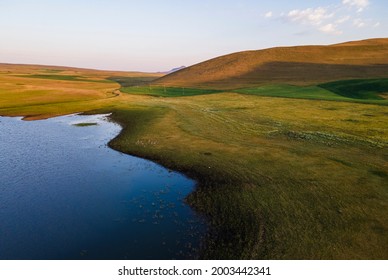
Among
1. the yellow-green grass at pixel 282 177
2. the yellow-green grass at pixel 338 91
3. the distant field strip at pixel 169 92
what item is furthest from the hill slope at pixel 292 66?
the yellow-green grass at pixel 282 177

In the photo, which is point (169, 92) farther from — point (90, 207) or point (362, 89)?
point (90, 207)

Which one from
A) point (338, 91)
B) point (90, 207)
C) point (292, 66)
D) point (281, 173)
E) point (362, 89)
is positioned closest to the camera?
point (90, 207)

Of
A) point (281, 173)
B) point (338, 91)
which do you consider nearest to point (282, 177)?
point (281, 173)

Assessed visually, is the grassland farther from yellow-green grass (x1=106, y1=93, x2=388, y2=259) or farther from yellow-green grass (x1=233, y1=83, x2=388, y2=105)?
yellow-green grass (x1=233, y1=83, x2=388, y2=105)

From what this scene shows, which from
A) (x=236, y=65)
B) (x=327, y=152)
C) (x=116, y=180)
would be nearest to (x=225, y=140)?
(x=327, y=152)

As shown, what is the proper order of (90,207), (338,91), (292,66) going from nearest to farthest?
(90,207) < (338,91) < (292,66)

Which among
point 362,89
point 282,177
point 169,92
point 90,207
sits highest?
point 362,89
